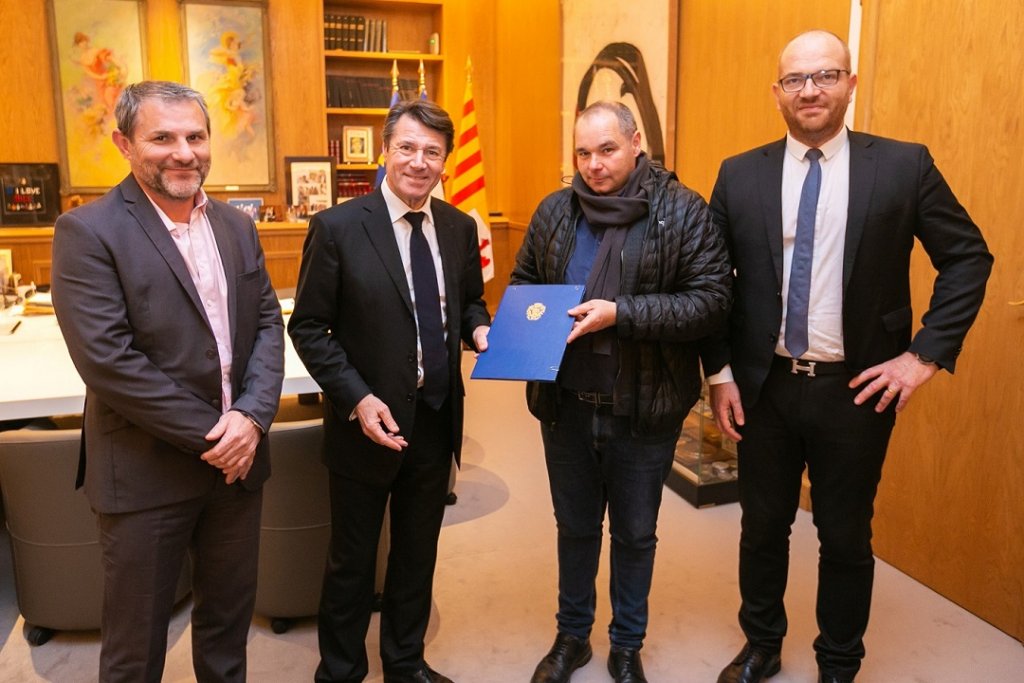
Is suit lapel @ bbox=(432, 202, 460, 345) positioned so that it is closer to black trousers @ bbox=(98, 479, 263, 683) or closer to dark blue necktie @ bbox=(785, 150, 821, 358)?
black trousers @ bbox=(98, 479, 263, 683)

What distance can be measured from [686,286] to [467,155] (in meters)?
4.19

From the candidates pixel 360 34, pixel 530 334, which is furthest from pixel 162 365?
pixel 360 34

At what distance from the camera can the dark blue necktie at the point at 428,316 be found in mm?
2121

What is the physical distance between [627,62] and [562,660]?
3.50 meters

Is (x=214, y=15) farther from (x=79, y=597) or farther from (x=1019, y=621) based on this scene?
(x=1019, y=621)

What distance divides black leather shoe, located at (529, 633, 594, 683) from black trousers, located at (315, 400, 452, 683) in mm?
352

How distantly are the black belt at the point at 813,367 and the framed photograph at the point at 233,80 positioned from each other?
5.63m

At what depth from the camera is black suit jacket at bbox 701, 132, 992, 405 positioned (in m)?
2.07

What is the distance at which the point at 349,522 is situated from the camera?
86.7 inches

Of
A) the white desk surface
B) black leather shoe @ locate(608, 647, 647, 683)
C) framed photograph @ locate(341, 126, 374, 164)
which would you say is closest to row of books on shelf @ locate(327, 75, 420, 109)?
framed photograph @ locate(341, 126, 374, 164)

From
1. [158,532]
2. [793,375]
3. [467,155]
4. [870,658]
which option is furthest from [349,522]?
[467,155]

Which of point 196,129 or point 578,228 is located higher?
point 196,129

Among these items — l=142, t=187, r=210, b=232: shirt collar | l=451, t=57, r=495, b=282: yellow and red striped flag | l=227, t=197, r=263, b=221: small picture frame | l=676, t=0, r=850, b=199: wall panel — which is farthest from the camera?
l=227, t=197, r=263, b=221: small picture frame

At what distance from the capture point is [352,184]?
7.30m
